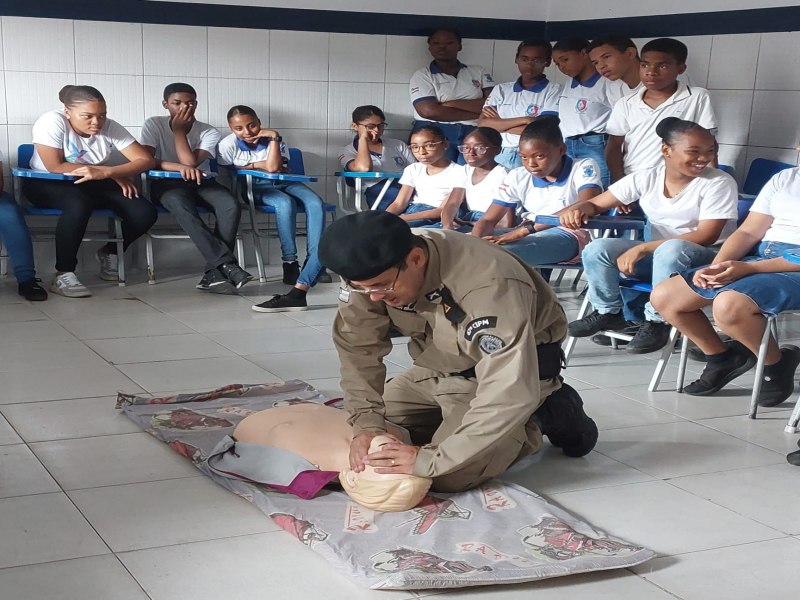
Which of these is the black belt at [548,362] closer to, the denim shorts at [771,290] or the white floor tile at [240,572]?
the white floor tile at [240,572]

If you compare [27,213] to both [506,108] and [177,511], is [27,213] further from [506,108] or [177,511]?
[177,511]

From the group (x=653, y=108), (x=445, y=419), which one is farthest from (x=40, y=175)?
(x=445, y=419)

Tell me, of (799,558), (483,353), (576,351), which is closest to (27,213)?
(576,351)

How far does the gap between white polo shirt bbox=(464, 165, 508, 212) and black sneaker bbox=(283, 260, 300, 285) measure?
4.01 ft

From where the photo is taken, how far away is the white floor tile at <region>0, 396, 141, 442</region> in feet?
10.8

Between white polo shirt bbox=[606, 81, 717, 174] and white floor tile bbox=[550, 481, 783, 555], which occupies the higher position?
white polo shirt bbox=[606, 81, 717, 174]

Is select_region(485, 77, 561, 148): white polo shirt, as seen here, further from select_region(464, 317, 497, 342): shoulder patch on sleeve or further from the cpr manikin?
select_region(464, 317, 497, 342): shoulder patch on sleeve

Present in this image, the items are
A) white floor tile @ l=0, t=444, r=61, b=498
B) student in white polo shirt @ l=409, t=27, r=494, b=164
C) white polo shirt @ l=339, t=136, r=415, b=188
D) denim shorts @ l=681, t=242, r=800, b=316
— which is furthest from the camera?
student in white polo shirt @ l=409, t=27, r=494, b=164

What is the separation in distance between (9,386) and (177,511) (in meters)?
1.41

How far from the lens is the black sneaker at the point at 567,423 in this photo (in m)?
3.13

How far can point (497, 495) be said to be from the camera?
280 cm

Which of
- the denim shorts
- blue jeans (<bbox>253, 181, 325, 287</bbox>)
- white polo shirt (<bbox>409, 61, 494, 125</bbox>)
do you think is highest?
white polo shirt (<bbox>409, 61, 494, 125</bbox>)

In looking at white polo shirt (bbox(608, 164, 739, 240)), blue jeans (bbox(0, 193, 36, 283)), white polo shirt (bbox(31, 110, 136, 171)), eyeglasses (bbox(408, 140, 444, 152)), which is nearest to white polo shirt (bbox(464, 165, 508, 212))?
eyeglasses (bbox(408, 140, 444, 152))

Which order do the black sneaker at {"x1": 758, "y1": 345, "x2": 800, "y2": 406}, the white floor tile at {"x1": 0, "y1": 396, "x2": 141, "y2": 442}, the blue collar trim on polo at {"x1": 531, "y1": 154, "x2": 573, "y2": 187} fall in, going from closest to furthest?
the white floor tile at {"x1": 0, "y1": 396, "x2": 141, "y2": 442}
the black sneaker at {"x1": 758, "y1": 345, "x2": 800, "y2": 406}
the blue collar trim on polo at {"x1": 531, "y1": 154, "x2": 573, "y2": 187}
